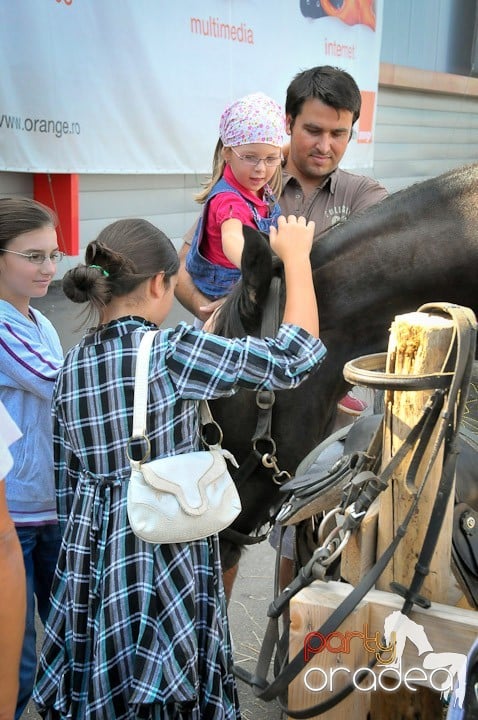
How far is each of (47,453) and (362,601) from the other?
1120 mm

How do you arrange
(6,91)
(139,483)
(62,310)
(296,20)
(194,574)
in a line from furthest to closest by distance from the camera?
(296,20)
(62,310)
(6,91)
(194,574)
(139,483)

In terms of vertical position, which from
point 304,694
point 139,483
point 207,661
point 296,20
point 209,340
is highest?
point 296,20

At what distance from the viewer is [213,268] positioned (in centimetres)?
253

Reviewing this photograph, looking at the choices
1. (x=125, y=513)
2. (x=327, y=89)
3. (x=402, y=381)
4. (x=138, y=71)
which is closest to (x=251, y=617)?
(x=125, y=513)

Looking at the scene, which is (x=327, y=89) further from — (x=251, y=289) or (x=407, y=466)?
(x=407, y=466)

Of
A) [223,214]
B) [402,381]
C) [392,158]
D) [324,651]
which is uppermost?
[392,158]

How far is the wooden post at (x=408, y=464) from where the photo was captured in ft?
4.62

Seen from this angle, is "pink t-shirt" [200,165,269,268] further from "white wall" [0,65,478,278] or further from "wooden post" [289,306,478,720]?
"white wall" [0,65,478,278]

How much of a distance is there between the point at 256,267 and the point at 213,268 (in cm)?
60

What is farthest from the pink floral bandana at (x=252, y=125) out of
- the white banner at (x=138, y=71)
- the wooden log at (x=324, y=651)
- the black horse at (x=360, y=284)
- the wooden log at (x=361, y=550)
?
the white banner at (x=138, y=71)

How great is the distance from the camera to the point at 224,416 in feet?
6.64

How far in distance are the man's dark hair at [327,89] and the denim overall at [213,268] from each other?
1.60ft

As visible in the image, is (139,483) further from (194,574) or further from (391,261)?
(391,261)

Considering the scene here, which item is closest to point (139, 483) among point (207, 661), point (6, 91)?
point (207, 661)
